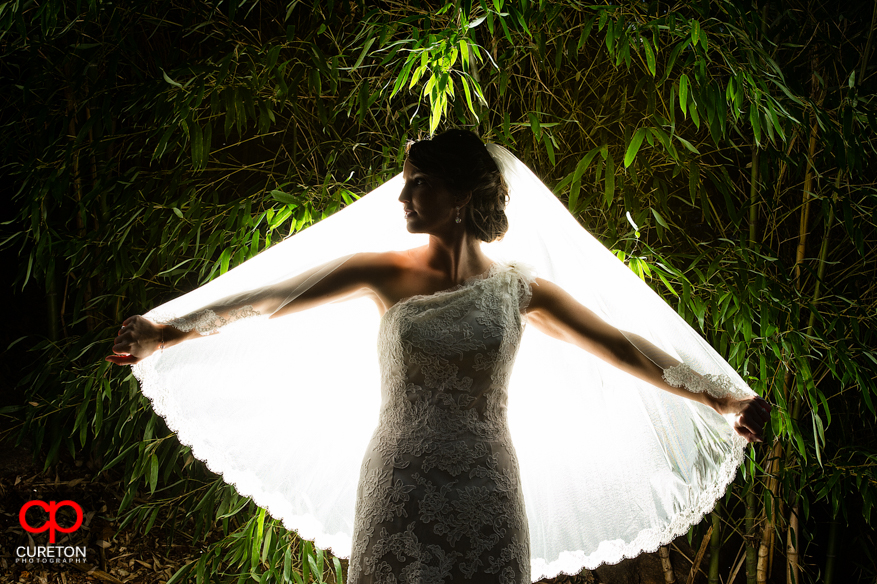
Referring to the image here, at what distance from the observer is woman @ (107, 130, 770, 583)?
123 cm


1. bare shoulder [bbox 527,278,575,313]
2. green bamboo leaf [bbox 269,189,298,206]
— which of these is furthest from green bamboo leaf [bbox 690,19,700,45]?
green bamboo leaf [bbox 269,189,298,206]

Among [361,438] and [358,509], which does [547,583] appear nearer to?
[361,438]

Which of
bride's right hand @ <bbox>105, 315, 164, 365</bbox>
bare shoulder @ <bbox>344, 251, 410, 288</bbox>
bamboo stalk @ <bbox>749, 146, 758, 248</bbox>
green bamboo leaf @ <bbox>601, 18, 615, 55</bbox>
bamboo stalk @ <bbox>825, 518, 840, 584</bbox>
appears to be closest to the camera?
bride's right hand @ <bbox>105, 315, 164, 365</bbox>

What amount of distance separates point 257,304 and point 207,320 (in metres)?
0.10

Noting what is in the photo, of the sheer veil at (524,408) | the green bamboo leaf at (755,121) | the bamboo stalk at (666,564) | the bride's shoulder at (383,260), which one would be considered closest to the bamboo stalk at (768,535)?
the bamboo stalk at (666,564)

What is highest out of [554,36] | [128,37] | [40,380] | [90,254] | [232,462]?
[128,37]

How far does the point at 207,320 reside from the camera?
125 centimetres

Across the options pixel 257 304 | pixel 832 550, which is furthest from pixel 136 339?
pixel 832 550

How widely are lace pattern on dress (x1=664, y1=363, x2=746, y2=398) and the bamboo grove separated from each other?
1.39 feet

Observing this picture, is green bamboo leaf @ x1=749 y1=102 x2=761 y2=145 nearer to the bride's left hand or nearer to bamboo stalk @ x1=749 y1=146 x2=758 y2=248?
bamboo stalk @ x1=749 y1=146 x2=758 y2=248

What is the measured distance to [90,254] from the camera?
1.98m

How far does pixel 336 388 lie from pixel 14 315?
6.60ft

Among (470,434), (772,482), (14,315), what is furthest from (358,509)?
(14,315)

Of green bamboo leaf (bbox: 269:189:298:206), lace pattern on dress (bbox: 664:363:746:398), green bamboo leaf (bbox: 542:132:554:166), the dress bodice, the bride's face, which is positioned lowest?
lace pattern on dress (bbox: 664:363:746:398)
